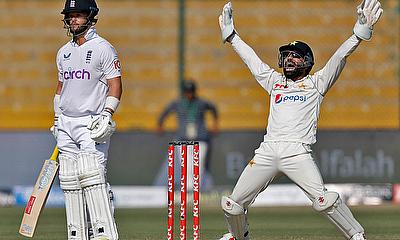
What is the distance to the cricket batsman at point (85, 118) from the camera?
6.88 metres

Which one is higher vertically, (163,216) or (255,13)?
(255,13)

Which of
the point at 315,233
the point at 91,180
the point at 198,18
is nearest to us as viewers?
the point at 91,180

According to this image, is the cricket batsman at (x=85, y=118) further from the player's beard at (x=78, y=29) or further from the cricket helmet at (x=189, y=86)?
the cricket helmet at (x=189, y=86)

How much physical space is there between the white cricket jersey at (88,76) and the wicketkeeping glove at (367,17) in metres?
1.58

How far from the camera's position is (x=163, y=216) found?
38.4 ft

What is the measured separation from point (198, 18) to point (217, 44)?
79 cm

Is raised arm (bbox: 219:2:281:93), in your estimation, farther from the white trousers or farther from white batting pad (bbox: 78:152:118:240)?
white batting pad (bbox: 78:152:118:240)

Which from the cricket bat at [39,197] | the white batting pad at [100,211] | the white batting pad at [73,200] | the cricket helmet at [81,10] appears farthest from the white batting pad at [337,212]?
the cricket helmet at [81,10]

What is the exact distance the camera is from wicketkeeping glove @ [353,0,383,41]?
700cm

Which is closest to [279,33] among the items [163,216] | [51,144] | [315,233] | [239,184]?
[51,144]

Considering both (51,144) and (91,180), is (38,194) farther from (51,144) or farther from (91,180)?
(51,144)

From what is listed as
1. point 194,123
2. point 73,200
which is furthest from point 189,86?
point 73,200

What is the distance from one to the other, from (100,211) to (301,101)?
4.82ft

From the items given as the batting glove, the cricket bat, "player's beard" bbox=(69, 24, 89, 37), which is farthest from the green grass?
"player's beard" bbox=(69, 24, 89, 37)
